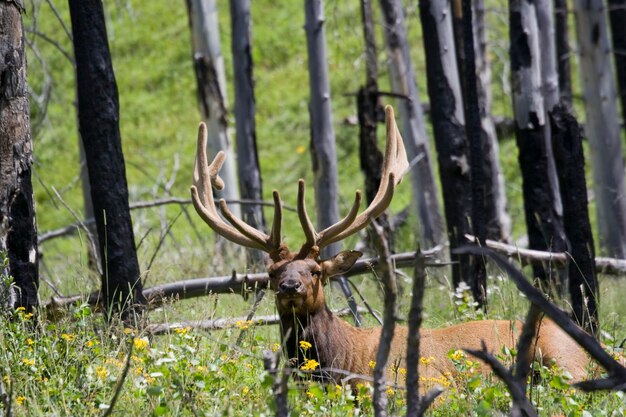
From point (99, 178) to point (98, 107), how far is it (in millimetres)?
433

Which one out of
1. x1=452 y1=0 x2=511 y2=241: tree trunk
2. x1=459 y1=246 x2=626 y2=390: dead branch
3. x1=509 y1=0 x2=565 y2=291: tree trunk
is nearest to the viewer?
x1=459 y1=246 x2=626 y2=390: dead branch

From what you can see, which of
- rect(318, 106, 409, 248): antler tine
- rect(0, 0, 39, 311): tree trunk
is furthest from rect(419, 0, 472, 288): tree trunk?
rect(0, 0, 39, 311): tree trunk

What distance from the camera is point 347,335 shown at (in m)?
6.71

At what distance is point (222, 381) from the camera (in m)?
5.01

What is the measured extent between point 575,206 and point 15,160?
3.93 m

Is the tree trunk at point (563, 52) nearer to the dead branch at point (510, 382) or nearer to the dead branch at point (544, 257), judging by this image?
the dead branch at point (544, 257)

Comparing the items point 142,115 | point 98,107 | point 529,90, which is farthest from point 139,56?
point 98,107

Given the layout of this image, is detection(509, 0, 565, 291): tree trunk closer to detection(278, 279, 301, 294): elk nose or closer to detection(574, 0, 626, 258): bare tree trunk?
detection(278, 279, 301, 294): elk nose

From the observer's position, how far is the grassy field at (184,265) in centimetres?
485

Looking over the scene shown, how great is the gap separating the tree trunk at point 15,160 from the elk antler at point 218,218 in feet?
3.58

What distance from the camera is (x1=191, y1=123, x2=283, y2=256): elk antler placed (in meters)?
6.77

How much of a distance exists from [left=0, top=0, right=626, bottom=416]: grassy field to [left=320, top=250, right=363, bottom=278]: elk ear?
57 cm

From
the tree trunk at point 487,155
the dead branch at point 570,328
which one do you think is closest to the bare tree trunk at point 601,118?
the tree trunk at point 487,155

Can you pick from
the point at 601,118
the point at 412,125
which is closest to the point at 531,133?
the point at 412,125
